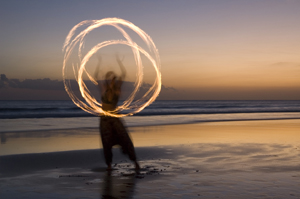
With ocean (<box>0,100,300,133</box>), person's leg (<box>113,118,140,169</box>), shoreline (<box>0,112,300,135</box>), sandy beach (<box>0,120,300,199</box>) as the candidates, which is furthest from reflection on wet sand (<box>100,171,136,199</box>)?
ocean (<box>0,100,300,133</box>)

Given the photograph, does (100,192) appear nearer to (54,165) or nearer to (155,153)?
(54,165)

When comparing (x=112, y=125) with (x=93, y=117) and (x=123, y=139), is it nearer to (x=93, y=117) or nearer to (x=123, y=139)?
(x=123, y=139)

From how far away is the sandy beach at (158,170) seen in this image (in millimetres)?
6083

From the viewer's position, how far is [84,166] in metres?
8.73

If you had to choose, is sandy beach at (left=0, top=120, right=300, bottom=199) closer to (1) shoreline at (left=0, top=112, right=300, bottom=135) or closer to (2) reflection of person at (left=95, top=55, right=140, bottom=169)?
(2) reflection of person at (left=95, top=55, right=140, bottom=169)

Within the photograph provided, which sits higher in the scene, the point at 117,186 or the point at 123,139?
the point at 123,139

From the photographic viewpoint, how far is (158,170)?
26.5 feet

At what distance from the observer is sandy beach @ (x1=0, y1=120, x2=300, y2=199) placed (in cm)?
608

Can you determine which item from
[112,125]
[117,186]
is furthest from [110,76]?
[117,186]

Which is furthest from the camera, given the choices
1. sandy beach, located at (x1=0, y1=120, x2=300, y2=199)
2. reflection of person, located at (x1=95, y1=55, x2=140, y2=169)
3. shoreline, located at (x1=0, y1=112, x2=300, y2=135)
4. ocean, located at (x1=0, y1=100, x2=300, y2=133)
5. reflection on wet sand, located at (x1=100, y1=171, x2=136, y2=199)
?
ocean, located at (x1=0, y1=100, x2=300, y2=133)

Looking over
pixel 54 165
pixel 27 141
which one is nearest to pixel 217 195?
pixel 54 165

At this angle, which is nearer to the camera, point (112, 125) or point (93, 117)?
point (112, 125)

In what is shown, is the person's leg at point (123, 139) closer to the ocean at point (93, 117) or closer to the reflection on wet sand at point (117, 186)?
the reflection on wet sand at point (117, 186)

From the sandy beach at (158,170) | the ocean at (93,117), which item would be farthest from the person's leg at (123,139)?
the ocean at (93,117)
